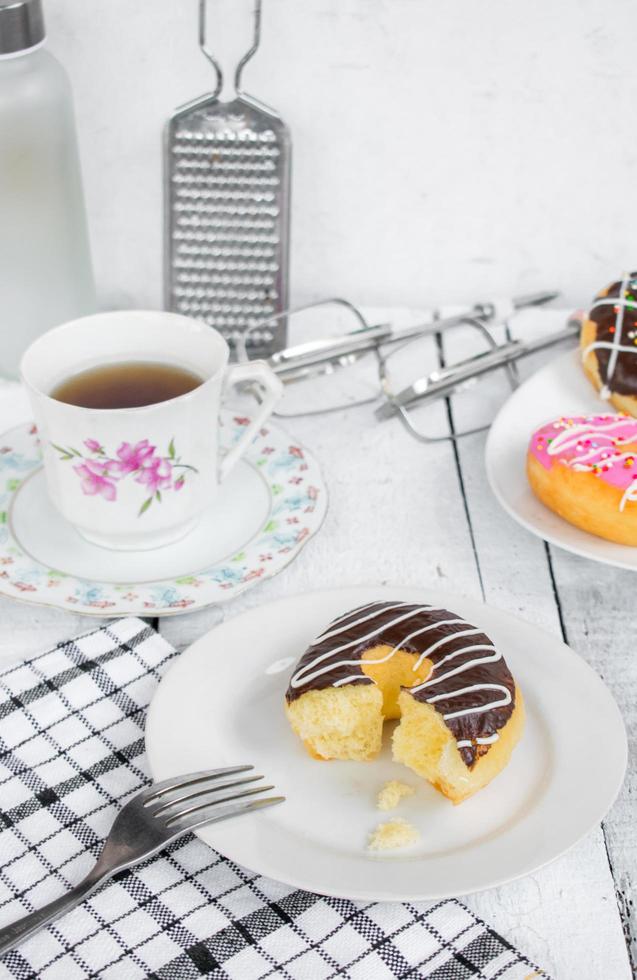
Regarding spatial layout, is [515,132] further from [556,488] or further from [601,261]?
[556,488]

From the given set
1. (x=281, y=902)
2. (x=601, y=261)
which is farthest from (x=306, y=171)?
(x=281, y=902)

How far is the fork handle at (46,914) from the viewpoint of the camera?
55 cm

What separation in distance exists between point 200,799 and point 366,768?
0.11m

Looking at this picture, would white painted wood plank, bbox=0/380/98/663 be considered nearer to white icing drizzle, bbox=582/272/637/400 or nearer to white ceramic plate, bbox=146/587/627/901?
white ceramic plate, bbox=146/587/627/901

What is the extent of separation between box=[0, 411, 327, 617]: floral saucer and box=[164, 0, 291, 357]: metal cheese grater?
0.79 feet

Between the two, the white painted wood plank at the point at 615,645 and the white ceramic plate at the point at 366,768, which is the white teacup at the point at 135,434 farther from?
the white painted wood plank at the point at 615,645

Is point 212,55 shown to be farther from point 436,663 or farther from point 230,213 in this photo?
point 436,663

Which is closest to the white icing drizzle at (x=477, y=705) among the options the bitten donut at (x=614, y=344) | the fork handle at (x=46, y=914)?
the fork handle at (x=46, y=914)

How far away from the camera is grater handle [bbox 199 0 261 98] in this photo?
3.45 ft

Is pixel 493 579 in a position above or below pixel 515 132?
below

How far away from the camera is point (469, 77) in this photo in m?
1.12

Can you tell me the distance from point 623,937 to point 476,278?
844 mm

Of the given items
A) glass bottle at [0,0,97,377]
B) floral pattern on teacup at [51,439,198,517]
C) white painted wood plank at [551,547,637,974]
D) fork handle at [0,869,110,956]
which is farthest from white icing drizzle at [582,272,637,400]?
fork handle at [0,869,110,956]

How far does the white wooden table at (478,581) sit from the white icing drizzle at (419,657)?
0.08 m
